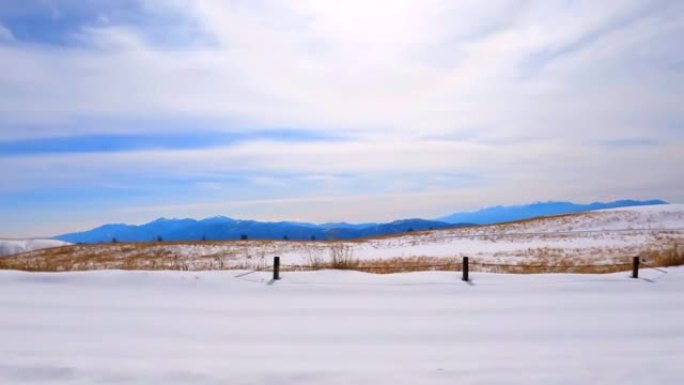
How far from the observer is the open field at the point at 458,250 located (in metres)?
22.9

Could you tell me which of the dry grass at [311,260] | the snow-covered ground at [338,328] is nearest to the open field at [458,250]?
the dry grass at [311,260]

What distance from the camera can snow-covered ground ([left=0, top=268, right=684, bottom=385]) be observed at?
21.1ft

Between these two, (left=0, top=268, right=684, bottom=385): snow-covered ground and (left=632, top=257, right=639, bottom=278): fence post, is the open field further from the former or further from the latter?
(left=0, top=268, right=684, bottom=385): snow-covered ground

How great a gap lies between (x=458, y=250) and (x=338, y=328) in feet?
75.4

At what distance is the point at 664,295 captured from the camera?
1209cm

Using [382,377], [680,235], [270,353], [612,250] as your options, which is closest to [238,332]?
[270,353]

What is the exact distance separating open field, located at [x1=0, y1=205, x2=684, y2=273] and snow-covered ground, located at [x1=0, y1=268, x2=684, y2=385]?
551 centimetres

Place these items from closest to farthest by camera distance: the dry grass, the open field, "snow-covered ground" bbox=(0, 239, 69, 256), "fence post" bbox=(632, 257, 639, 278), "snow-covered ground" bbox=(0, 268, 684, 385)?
"snow-covered ground" bbox=(0, 268, 684, 385) < "fence post" bbox=(632, 257, 639, 278) < the dry grass < the open field < "snow-covered ground" bbox=(0, 239, 69, 256)

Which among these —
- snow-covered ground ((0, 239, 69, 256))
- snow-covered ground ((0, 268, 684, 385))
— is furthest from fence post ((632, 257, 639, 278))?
snow-covered ground ((0, 239, 69, 256))

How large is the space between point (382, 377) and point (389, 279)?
289 inches

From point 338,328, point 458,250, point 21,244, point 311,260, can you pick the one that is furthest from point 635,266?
point 21,244

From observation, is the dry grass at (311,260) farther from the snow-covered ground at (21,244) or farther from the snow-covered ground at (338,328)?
the snow-covered ground at (21,244)

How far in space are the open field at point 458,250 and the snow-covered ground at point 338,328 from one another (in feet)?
18.1

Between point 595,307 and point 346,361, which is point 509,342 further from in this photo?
point 595,307
